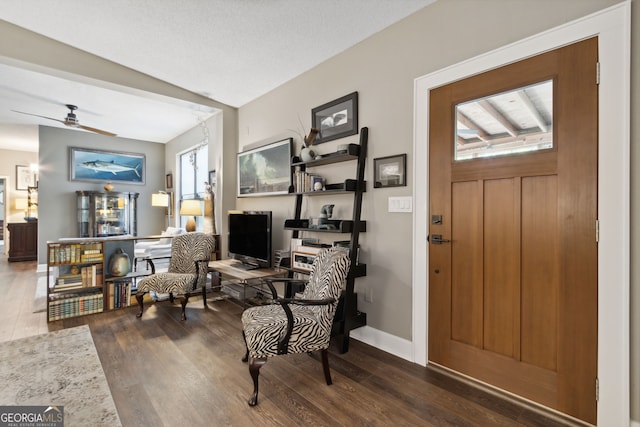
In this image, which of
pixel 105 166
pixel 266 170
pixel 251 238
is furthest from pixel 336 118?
pixel 105 166

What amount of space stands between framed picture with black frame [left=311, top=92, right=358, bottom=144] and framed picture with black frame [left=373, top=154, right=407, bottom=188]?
459 millimetres

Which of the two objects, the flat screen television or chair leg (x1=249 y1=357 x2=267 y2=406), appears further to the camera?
the flat screen television

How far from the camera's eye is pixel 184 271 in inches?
163

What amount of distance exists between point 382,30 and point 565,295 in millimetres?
2538

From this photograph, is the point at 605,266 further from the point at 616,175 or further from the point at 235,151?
the point at 235,151

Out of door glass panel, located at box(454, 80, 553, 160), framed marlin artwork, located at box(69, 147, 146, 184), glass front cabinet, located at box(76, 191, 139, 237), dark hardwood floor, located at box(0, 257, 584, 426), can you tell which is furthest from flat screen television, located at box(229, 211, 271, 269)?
framed marlin artwork, located at box(69, 147, 146, 184)

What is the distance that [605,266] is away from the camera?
174cm

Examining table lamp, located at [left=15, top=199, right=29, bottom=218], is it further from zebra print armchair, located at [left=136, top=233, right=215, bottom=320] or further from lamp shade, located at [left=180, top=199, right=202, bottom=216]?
zebra print armchair, located at [left=136, top=233, right=215, bottom=320]

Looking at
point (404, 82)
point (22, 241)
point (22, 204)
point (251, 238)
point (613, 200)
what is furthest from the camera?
point (22, 204)

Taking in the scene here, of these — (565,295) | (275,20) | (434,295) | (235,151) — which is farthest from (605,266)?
(235,151)

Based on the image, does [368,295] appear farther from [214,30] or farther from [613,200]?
[214,30]

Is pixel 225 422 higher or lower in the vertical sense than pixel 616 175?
lower

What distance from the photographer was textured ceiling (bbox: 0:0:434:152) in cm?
266

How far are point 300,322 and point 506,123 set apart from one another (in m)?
1.98
